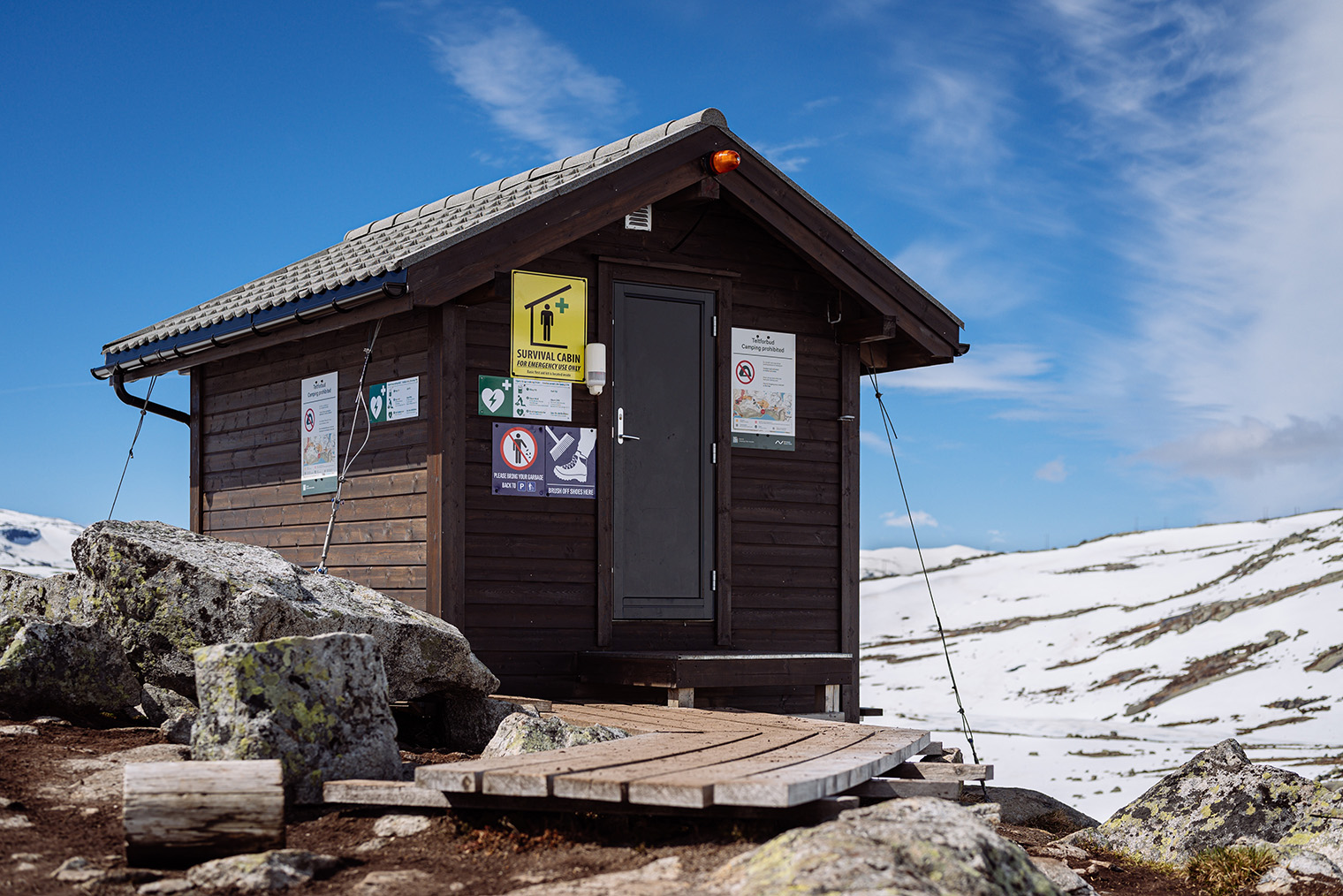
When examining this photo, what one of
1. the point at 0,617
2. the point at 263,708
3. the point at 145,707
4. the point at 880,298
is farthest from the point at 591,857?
the point at 880,298

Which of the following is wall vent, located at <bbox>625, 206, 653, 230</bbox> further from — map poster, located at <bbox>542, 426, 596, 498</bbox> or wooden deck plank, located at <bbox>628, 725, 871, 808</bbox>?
wooden deck plank, located at <bbox>628, 725, 871, 808</bbox>

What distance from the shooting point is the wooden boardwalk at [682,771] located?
459 cm

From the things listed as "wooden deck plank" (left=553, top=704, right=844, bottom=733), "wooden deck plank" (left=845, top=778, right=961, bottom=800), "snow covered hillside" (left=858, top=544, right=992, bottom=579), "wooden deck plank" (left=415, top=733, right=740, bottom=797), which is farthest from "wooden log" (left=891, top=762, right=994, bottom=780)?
"snow covered hillside" (left=858, top=544, right=992, bottom=579)

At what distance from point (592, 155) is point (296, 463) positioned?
139 inches

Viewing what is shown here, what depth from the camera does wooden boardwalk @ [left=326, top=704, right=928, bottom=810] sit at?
4.59m

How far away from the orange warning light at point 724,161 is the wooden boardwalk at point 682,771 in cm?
445

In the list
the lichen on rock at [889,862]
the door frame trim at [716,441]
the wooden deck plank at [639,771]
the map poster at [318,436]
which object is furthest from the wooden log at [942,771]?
the map poster at [318,436]

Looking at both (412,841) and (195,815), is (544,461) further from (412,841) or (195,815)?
(195,815)

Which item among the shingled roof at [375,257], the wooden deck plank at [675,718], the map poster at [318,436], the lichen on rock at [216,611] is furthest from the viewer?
the map poster at [318,436]

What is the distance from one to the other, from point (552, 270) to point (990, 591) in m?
23.6

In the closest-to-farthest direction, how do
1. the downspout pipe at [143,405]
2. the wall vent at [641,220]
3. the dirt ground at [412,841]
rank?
the dirt ground at [412,841], the wall vent at [641,220], the downspout pipe at [143,405]

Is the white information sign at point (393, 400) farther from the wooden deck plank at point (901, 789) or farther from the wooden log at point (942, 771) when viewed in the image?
the wooden deck plank at point (901, 789)

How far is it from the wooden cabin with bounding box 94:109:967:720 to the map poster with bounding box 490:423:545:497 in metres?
0.02

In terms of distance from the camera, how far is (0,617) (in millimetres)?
7566
